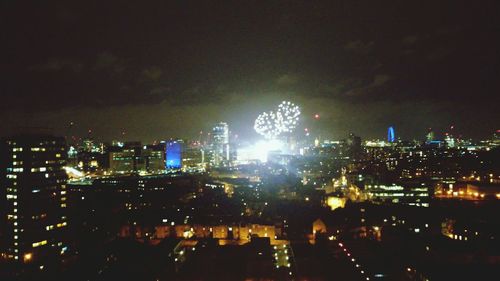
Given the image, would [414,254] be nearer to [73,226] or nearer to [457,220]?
[457,220]

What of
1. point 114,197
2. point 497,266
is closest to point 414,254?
point 497,266

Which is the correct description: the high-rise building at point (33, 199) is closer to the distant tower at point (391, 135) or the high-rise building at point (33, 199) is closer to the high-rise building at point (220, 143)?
the high-rise building at point (220, 143)

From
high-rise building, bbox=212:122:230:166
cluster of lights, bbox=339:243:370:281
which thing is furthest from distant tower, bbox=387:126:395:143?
cluster of lights, bbox=339:243:370:281

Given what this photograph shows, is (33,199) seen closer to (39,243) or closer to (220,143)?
(39,243)

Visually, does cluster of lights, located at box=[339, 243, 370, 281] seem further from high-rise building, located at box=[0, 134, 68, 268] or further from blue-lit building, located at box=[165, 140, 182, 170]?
blue-lit building, located at box=[165, 140, 182, 170]

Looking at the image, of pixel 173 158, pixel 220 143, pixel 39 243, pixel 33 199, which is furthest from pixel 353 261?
pixel 220 143
